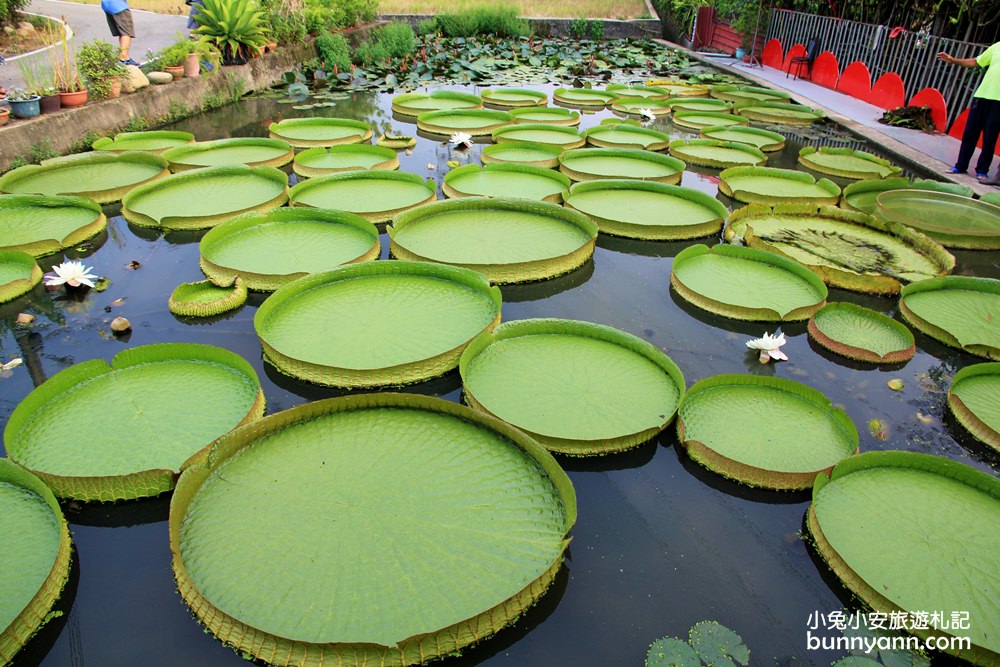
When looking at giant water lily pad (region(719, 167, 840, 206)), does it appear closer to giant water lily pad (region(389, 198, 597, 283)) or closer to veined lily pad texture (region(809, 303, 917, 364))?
veined lily pad texture (region(809, 303, 917, 364))

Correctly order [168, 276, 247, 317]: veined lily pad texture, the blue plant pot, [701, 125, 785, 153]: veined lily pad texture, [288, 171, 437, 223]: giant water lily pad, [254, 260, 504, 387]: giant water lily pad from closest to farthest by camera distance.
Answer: [254, 260, 504, 387]: giant water lily pad, [168, 276, 247, 317]: veined lily pad texture, [288, 171, 437, 223]: giant water lily pad, the blue plant pot, [701, 125, 785, 153]: veined lily pad texture

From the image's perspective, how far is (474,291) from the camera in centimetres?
358

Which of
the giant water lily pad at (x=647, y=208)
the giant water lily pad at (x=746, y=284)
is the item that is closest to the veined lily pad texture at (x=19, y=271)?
the giant water lily pad at (x=647, y=208)

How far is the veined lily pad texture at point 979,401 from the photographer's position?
2.69m

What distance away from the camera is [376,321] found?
10.8 ft

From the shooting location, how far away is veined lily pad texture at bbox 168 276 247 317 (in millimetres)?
3510

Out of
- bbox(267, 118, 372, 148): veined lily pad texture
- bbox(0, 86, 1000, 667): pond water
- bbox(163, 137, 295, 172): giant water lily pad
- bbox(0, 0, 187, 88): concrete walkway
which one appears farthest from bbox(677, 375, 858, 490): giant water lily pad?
bbox(0, 0, 187, 88): concrete walkway

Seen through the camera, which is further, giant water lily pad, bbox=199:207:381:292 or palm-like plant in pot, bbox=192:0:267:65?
palm-like plant in pot, bbox=192:0:267:65

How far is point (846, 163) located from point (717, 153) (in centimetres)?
136

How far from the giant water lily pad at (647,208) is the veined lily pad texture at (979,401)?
2.10 metres

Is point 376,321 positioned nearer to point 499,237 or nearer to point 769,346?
point 499,237

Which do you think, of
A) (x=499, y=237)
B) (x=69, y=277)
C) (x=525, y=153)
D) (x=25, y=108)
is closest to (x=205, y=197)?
(x=69, y=277)

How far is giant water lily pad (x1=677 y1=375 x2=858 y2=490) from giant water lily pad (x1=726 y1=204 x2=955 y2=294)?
1511 mm

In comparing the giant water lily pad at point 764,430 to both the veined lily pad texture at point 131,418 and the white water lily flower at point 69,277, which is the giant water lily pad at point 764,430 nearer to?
the veined lily pad texture at point 131,418
